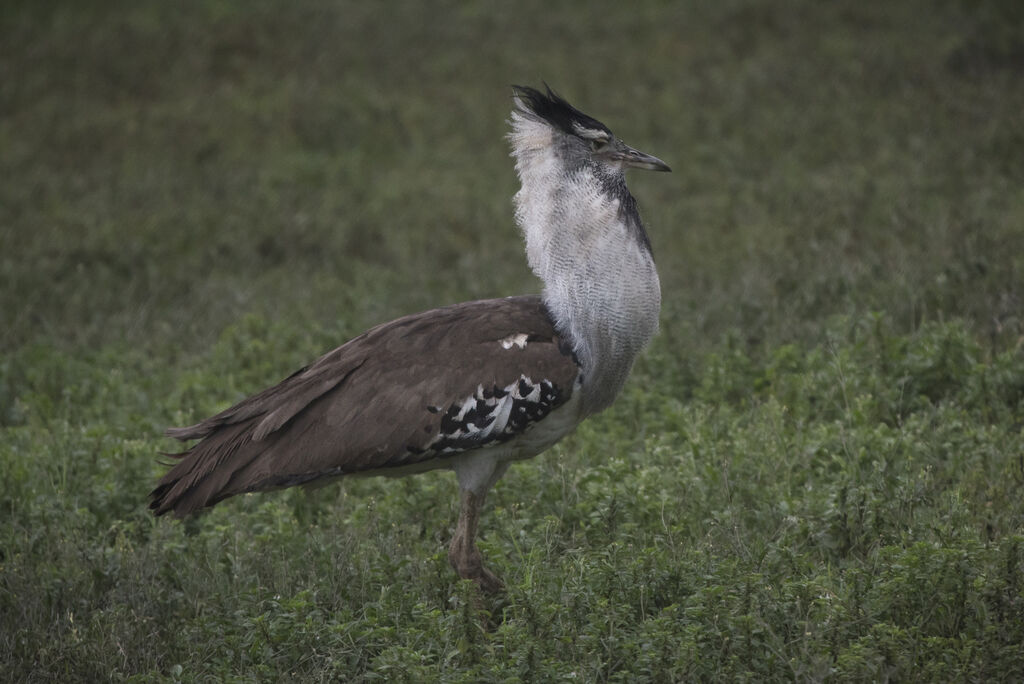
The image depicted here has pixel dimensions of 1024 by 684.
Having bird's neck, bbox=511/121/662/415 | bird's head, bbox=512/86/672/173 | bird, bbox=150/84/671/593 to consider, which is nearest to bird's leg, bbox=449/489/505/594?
bird, bbox=150/84/671/593

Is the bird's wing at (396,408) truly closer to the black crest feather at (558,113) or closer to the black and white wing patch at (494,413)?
the black and white wing patch at (494,413)

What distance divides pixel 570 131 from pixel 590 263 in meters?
0.55

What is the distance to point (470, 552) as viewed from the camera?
461cm

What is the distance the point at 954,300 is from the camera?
6.95 meters

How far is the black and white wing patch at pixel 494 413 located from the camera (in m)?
4.49

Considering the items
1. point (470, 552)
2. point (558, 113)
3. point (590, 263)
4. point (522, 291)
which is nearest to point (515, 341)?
point (590, 263)

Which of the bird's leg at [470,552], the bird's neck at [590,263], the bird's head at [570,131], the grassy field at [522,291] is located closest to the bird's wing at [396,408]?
the bird's neck at [590,263]

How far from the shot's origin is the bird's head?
4.79 m

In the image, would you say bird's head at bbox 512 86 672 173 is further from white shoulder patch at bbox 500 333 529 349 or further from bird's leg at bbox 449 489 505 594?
bird's leg at bbox 449 489 505 594

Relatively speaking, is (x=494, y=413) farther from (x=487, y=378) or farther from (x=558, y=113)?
(x=558, y=113)

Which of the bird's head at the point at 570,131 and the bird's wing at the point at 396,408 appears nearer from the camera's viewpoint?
the bird's wing at the point at 396,408

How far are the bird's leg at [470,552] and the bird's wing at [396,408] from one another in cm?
24

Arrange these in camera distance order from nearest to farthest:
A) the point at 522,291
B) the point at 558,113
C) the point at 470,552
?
1. the point at 470,552
2. the point at 558,113
3. the point at 522,291

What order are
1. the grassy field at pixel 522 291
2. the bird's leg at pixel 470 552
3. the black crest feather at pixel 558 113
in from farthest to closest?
the black crest feather at pixel 558 113 → the bird's leg at pixel 470 552 → the grassy field at pixel 522 291
